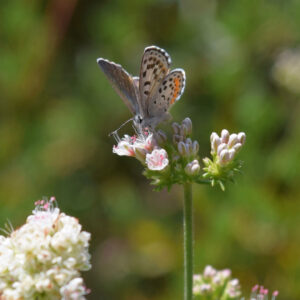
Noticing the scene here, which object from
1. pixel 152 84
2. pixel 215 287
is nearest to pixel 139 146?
pixel 152 84

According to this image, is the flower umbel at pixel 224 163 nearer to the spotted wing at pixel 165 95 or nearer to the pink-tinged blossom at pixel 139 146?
the pink-tinged blossom at pixel 139 146

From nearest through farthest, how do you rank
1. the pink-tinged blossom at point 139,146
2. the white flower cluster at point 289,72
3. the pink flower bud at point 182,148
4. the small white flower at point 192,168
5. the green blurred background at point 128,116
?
1. the small white flower at point 192,168
2. the pink flower bud at point 182,148
3. the pink-tinged blossom at point 139,146
4. the green blurred background at point 128,116
5. the white flower cluster at point 289,72

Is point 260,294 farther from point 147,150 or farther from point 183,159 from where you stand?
point 147,150

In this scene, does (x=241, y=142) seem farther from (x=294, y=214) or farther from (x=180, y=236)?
(x=180, y=236)

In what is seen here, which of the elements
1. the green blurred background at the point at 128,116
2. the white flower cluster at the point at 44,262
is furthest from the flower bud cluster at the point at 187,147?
the green blurred background at the point at 128,116

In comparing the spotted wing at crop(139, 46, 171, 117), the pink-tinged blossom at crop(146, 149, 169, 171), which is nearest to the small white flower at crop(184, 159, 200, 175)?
the pink-tinged blossom at crop(146, 149, 169, 171)

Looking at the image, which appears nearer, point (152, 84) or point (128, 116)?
point (152, 84)

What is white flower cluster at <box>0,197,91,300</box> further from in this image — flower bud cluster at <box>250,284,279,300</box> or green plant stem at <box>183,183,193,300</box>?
flower bud cluster at <box>250,284,279,300</box>
